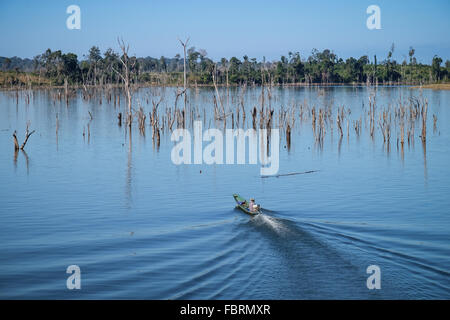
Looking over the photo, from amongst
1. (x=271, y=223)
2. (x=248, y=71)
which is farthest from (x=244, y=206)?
(x=248, y=71)

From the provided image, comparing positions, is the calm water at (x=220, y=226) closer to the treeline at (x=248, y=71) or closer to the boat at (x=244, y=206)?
the boat at (x=244, y=206)

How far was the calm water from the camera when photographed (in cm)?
1012

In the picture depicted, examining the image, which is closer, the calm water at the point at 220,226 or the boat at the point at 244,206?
the calm water at the point at 220,226

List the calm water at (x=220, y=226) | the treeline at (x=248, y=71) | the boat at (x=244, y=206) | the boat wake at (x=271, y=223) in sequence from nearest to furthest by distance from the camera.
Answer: the calm water at (x=220, y=226) < the boat wake at (x=271, y=223) < the boat at (x=244, y=206) < the treeline at (x=248, y=71)

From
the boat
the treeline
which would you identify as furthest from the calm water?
the treeline

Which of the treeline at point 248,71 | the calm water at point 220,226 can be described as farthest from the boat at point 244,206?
the treeline at point 248,71

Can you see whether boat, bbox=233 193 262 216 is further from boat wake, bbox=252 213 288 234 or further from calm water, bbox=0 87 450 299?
calm water, bbox=0 87 450 299

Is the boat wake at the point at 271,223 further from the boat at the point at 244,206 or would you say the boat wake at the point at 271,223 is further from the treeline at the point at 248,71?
the treeline at the point at 248,71

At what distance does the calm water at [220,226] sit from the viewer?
10.1 metres

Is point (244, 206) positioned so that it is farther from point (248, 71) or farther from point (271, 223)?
point (248, 71)

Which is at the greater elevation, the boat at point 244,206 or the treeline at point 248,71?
the treeline at point 248,71

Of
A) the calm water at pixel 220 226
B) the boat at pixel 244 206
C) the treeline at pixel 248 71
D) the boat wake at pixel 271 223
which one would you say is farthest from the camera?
the treeline at pixel 248 71

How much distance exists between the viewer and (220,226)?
47.2 feet
